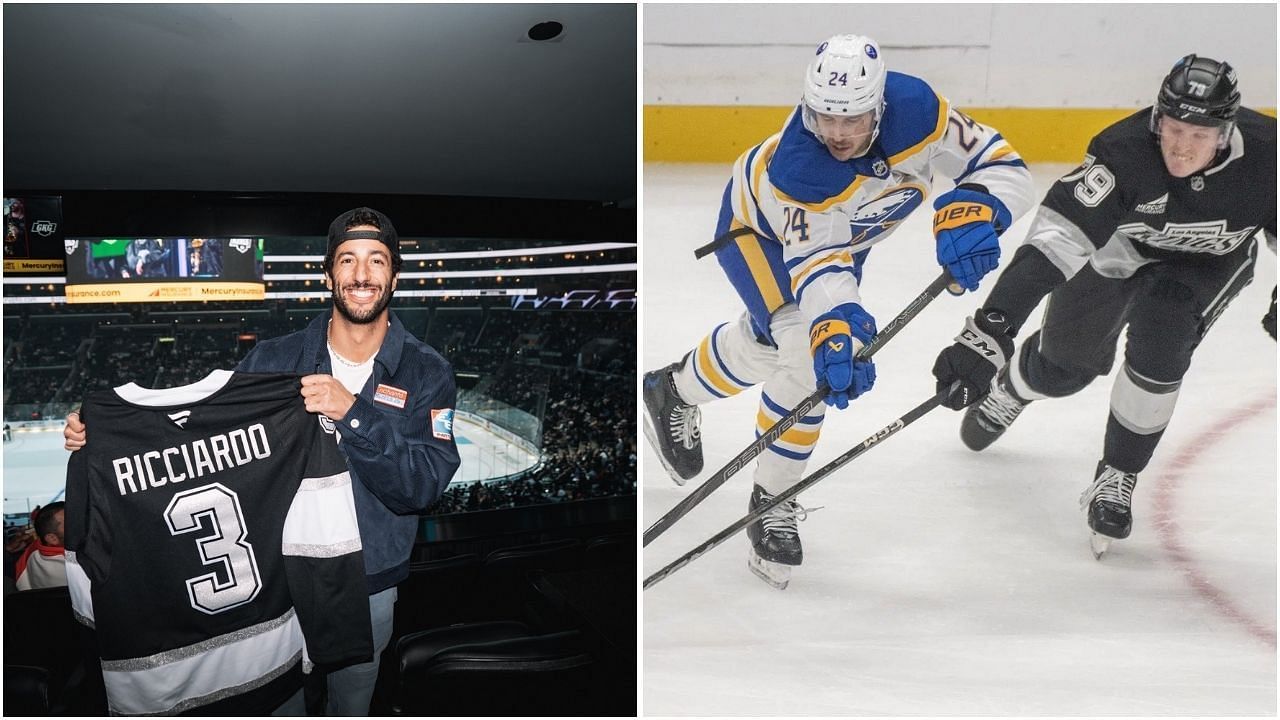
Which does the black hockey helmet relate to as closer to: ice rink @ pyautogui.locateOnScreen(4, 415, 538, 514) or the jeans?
the jeans

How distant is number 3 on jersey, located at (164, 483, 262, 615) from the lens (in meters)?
1.51

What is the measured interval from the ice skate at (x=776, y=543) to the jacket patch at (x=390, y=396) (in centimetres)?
68

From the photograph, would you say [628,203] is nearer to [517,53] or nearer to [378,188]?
[378,188]

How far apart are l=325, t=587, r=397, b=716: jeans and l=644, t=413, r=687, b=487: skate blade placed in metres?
0.56

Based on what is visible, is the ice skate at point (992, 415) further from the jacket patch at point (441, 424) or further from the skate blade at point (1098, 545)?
the jacket patch at point (441, 424)

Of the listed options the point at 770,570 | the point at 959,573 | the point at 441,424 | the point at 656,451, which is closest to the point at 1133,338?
the point at 959,573

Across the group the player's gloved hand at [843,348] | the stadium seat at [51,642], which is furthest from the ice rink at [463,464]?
the player's gloved hand at [843,348]

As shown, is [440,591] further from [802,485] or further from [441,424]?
[802,485]

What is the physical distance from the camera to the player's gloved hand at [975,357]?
1.66m

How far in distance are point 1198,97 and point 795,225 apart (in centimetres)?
76

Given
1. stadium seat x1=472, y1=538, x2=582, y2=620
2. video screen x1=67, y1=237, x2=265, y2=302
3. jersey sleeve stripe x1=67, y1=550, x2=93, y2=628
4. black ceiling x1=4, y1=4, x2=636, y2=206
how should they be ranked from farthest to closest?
stadium seat x1=472, y1=538, x2=582, y2=620 < video screen x1=67, y1=237, x2=265, y2=302 < black ceiling x1=4, y1=4, x2=636, y2=206 < jersey sleeve stripe x1=67, y1=550, x2=93, y2=628

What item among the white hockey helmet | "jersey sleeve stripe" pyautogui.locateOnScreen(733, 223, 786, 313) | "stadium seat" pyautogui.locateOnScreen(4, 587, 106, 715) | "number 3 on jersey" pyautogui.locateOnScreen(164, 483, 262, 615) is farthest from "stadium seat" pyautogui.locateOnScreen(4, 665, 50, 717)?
the white hockey helmet

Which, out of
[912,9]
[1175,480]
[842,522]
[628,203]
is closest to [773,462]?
[842,522]

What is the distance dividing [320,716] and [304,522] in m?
0.49
